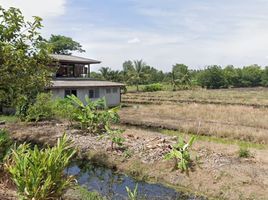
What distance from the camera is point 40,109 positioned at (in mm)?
24734

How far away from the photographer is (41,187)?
312 inches

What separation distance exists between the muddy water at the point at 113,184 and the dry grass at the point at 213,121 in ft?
27.7

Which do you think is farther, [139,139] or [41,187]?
[139,139]

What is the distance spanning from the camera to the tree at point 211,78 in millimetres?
88875

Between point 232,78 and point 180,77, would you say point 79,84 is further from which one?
point 232,78

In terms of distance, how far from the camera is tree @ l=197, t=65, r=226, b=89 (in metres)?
88.9

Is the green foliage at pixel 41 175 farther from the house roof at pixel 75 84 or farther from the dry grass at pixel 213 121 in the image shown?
the house roof at pixel 75 84

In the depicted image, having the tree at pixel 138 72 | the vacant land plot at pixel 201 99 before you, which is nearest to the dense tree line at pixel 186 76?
the tree at pixel 138 72

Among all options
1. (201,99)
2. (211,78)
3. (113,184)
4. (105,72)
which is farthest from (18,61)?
(211,78)

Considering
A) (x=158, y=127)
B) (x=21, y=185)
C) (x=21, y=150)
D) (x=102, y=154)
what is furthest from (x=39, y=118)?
(x=21, y=185)

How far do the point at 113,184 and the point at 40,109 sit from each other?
44.4ft

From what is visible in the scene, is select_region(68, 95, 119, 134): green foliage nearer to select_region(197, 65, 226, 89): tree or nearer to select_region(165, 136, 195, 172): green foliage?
select_region(165, 136, 195, 172): green foliage

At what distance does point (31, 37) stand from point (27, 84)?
5.98ft

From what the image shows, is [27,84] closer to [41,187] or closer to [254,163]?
[41,187]
